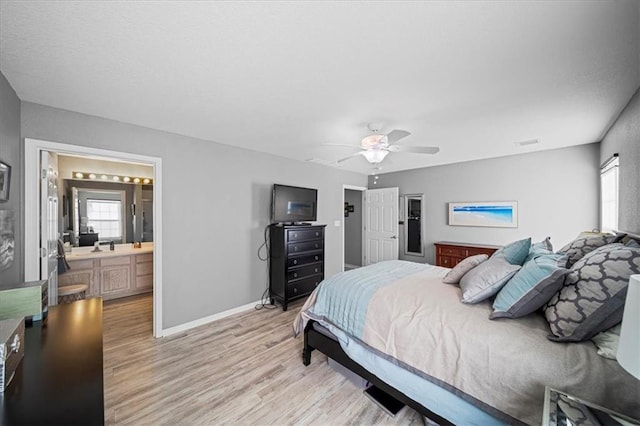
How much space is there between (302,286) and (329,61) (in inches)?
124

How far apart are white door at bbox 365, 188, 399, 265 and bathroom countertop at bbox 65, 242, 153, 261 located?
4.28 m

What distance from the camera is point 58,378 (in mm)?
969

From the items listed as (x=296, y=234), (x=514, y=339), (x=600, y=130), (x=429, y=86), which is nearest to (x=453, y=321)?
(x=514, y=339)

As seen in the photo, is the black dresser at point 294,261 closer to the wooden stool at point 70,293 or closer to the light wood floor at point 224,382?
the light wood floor at point 224,382

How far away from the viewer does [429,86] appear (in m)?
1.91

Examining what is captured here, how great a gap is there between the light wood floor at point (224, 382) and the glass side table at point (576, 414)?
3.40ft

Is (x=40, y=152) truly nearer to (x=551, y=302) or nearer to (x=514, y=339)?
(x=514, y=339)

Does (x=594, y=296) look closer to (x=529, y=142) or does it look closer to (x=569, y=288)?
(x=569, y=288)

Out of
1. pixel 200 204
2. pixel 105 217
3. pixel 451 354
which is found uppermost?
pixel 200 204

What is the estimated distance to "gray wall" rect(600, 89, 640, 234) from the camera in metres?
1.97

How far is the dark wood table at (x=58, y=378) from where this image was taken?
31.1 inches

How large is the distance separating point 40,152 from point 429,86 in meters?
3.42

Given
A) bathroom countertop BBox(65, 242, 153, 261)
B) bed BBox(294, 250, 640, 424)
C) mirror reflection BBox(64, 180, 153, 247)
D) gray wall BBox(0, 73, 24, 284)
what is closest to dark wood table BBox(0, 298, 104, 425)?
gray wall BBox(0, 73, 24, 284)

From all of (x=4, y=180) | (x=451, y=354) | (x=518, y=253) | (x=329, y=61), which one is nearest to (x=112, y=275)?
(x=4, y=180)
